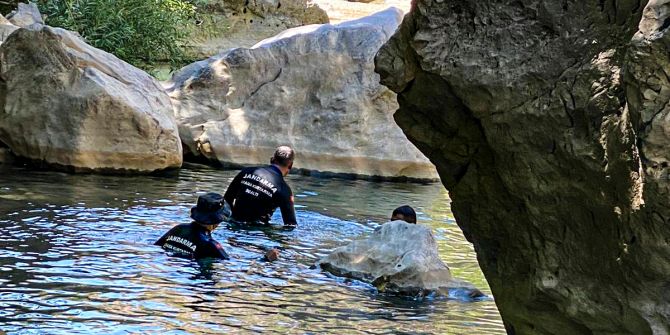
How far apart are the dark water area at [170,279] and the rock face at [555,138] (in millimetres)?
2804

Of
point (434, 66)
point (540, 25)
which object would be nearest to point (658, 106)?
point (540, 25)

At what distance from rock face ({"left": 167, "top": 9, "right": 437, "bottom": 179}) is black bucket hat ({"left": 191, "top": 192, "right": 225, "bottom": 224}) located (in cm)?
866

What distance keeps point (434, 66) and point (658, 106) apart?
1.12 m

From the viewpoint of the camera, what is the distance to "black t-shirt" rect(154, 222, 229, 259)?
8.83 meters

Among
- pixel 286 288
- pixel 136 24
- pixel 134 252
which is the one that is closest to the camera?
pixel 286 288

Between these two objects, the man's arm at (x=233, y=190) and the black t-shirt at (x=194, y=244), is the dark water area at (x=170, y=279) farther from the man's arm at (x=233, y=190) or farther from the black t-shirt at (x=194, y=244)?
the man's arm at (x=233, y=190)

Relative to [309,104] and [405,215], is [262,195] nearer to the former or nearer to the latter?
[405,215]

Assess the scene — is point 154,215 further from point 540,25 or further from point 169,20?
point 169,20

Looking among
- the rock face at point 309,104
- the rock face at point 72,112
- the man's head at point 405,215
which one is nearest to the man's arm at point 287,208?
the man's head at point 405,215

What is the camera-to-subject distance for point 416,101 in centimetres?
430

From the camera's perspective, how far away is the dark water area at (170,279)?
22.4 ft

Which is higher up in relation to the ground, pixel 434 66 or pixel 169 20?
pixel 169 20

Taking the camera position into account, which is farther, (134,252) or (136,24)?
(136,24)

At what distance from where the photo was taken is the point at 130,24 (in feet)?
69.4
